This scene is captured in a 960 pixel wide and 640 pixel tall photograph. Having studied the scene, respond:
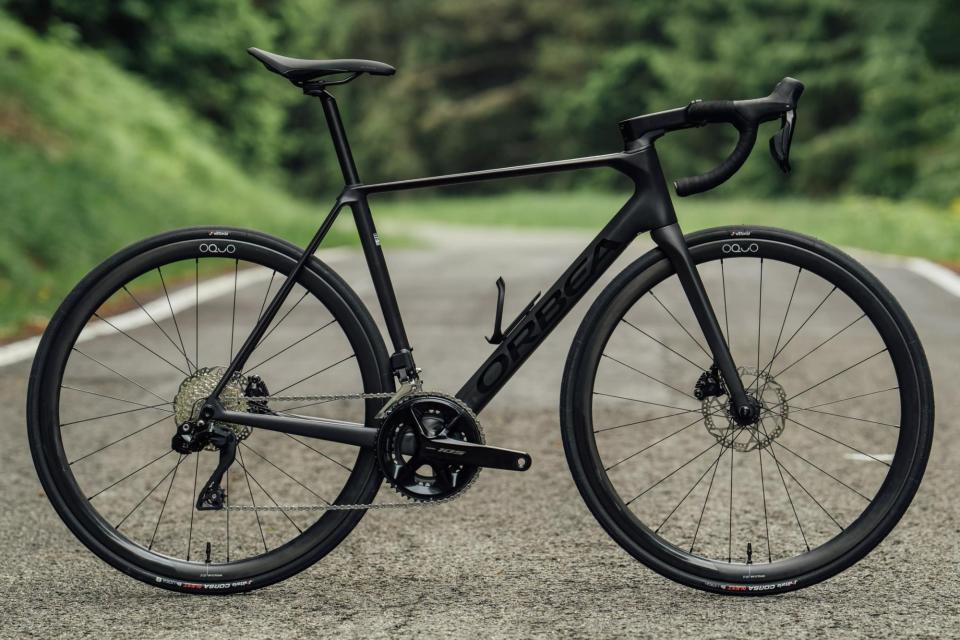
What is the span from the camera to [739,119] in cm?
378

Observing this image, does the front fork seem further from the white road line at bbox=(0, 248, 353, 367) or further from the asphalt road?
the white road line at bbox=(0, 248, 353, 367)

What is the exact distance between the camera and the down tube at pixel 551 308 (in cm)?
393

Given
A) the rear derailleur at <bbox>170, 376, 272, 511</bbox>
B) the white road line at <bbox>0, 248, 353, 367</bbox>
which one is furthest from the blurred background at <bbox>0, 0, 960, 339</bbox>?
the rear derailleur at <bbox>170, 376, 272, 511</bbox>

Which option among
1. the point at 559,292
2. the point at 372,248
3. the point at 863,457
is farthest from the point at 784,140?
the point at 863,457

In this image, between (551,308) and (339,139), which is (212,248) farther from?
(551,308)

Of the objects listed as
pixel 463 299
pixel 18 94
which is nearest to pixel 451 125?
pixel 18 94

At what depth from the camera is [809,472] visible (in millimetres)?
5645

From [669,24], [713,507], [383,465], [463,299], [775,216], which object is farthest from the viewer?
[669,24]

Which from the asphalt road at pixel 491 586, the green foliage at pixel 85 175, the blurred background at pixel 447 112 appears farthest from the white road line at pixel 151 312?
the asphalt road at pixel 491 586

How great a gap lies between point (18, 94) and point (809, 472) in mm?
16501

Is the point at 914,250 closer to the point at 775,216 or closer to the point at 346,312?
the point at 775,216

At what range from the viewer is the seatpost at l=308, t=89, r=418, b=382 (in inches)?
155

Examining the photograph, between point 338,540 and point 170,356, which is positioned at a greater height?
point 170,356

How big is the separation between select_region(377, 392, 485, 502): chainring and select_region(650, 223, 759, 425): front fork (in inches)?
28.4
